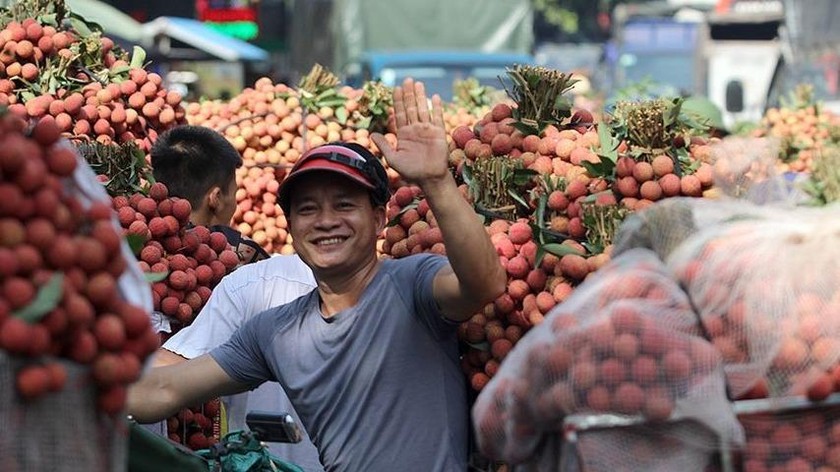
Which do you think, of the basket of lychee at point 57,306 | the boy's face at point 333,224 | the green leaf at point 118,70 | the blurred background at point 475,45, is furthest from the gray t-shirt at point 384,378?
the blurred background at point 475,45

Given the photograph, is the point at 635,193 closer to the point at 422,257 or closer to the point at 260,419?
the point at 422,257

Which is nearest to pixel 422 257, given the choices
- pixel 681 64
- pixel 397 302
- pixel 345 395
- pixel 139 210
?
pixel 397 302

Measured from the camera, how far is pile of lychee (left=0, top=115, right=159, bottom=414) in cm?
228

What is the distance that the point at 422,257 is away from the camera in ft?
12.6

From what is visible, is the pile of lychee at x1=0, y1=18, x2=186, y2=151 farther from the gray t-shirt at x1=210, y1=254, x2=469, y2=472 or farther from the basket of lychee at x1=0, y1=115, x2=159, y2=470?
the basket of lychee at x1=0, y1=115, x2=159, y2=470

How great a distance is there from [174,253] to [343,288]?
136 cm

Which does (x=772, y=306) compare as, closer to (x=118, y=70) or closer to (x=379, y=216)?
(x=379, y=216)

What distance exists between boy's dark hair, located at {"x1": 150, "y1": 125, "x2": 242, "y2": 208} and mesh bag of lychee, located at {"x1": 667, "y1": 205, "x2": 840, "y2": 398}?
3.09 meters

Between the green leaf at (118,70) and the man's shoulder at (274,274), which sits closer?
the man's shoulder at (274,274)

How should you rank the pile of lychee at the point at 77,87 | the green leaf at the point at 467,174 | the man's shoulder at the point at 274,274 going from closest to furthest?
the green leaf at the point at 467,174 < the man's shoulder at the point at 274,274 < the pile of lychee at the point at 77,87

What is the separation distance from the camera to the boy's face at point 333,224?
3793 mm

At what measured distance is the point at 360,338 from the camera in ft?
12.3

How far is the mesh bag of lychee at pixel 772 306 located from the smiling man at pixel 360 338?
0.70m

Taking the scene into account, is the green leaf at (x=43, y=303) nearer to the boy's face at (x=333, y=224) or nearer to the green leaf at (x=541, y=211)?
the boy's face at (x=333, y=224)
